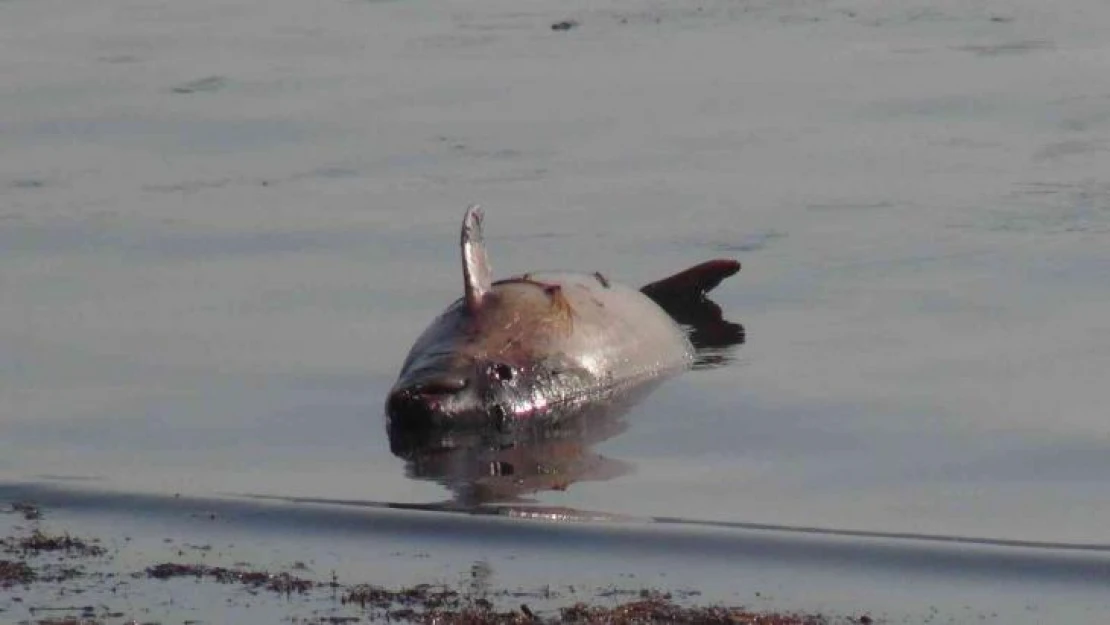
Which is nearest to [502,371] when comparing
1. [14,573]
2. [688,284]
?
[688,284]

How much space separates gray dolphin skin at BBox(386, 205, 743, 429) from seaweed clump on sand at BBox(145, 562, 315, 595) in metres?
1.88

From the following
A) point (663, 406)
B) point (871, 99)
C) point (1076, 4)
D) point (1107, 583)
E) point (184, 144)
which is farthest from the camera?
point (1076, 4)

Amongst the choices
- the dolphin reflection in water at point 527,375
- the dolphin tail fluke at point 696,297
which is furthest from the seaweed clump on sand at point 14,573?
the dolphin tail fluke at point 696,297

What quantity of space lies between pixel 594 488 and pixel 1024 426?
160cm

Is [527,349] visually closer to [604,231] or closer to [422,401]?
[422,401]

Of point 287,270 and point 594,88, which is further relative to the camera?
point 594,88

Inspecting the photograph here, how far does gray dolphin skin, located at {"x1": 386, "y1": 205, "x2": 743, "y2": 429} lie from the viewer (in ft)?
27.1

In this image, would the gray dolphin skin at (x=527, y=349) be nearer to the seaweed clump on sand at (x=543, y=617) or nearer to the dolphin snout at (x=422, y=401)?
the dolphin snout at (x=422, y=401)

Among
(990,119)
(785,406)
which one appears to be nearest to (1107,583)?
(785,406)

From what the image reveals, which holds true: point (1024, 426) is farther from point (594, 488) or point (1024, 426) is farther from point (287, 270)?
point (287, 270)

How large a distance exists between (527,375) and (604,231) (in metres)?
2.77

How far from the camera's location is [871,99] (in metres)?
14.4

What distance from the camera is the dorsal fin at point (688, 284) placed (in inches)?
390

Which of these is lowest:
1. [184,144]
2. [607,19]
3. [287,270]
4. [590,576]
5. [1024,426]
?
[590,576]
